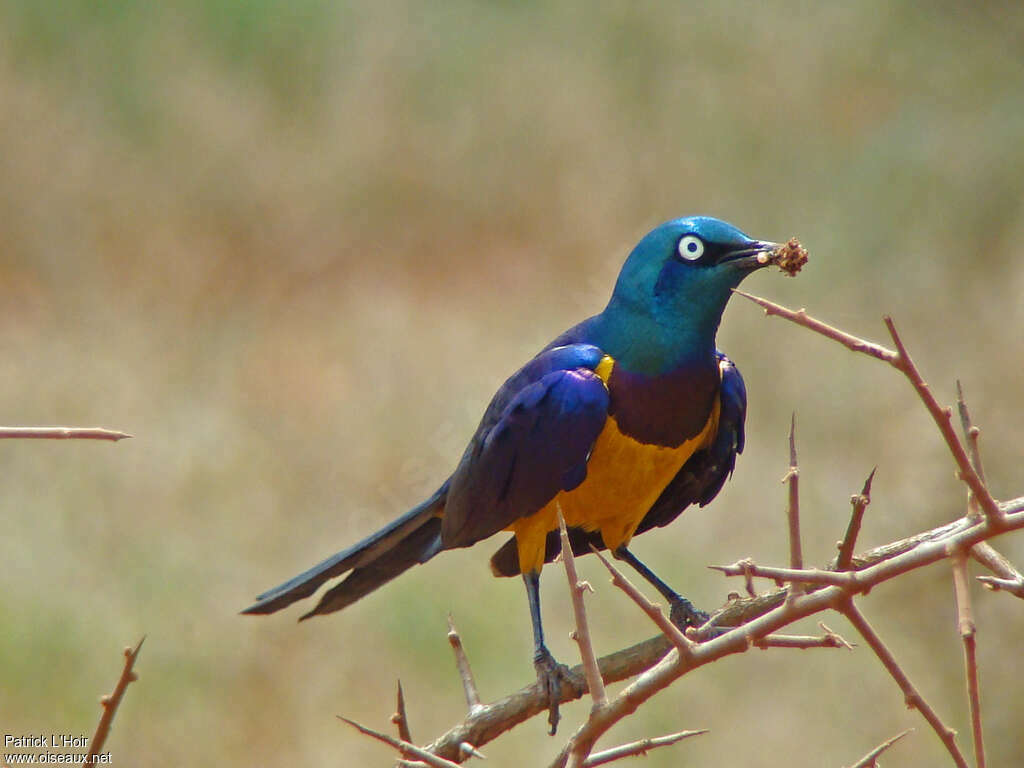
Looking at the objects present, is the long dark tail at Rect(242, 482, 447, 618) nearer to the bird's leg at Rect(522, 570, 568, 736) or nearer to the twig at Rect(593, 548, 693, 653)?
the bird's leg at Rect(522, 570, 568, 736)

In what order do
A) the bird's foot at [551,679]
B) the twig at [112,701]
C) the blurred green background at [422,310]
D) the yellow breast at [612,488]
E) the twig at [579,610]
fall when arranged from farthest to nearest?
1. the blurred green background at [422,310]
2. the yellow breast at [612,488]
3. the bird's foot at [551,679]
4. the twig at [112,701]
5. the twig at [579,610]

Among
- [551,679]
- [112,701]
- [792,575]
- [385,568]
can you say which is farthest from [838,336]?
[385,568]

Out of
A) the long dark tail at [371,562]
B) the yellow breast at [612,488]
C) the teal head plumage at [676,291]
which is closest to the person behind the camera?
the teal head plumage at [676,291]

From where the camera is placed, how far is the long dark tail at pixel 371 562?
318cm

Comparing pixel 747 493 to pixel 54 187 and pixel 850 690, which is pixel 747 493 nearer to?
pixel 850 690

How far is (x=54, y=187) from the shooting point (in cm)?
801

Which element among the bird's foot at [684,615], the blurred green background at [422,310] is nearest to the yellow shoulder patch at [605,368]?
the bird's foot at [684,615]

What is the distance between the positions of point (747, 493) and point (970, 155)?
191 centimetres

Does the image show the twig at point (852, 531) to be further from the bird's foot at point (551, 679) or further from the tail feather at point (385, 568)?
the tail feather at point (385, 568)

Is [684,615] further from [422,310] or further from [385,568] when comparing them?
[422,310]

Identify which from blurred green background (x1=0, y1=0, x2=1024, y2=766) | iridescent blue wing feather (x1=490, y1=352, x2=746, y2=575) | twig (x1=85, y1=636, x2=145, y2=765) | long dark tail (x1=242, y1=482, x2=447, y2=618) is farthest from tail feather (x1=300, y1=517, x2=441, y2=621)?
blurred green background (x1=0, y1=0, x2=1024, y2=766)

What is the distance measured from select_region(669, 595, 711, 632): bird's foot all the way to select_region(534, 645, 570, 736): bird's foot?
16.0 inches

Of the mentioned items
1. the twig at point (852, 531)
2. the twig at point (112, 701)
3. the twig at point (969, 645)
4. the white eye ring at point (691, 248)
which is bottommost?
the twig at point (969, 645)

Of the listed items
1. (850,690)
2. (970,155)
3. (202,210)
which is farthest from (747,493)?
(202,210)
